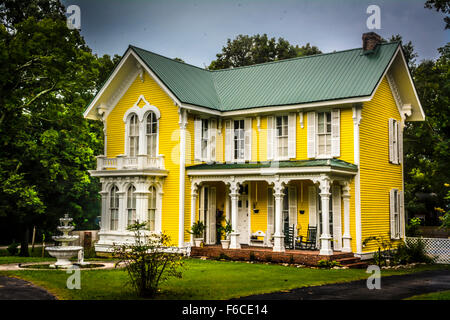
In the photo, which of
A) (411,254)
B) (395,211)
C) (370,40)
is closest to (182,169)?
(395,211)

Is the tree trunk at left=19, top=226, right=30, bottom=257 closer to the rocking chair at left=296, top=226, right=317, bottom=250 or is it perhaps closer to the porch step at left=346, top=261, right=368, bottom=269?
the rocking chair at left=296, top=226, right=317, bottom=250

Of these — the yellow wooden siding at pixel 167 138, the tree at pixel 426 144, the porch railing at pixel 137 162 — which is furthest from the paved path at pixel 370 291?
the tree at pixel 426 144

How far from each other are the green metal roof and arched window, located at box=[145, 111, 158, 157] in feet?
6.74

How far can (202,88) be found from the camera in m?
26.9

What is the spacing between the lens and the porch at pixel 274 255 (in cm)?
2053

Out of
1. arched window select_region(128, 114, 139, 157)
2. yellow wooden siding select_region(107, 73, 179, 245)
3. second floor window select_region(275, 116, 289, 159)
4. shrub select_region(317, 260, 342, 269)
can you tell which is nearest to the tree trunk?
yellow wooden siding select_region(107, 73, 179, 245)

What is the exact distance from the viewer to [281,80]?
2600 centimetres

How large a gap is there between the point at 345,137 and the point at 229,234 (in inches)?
262

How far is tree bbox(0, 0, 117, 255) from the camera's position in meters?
23.8

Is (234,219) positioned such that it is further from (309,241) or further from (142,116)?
(142,116)

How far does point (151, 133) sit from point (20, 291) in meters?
13.3

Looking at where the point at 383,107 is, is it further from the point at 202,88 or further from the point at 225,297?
the point at 225,297

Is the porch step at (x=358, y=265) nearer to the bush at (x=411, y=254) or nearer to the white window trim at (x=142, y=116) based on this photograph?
the bush at (x=411, y=254)
